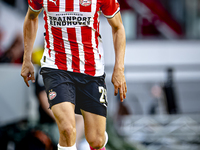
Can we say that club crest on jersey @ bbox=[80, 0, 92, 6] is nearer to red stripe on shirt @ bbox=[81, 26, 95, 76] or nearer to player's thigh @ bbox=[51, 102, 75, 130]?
red stripe on shirt @ bbox=[81, 26, 95, 76]

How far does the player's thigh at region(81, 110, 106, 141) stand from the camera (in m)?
3.66

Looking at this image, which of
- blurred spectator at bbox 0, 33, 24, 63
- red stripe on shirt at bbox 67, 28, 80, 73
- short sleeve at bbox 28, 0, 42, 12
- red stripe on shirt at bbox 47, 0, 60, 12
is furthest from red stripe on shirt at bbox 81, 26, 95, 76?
blurred spectator at bbox 0, 33, 24, 63

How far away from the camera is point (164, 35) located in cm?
1543

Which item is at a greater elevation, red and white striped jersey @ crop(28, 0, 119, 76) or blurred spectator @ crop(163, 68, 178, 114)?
red and white striped jersey @ crop(28, 0, 119, 76)

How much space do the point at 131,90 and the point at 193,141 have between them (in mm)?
5865

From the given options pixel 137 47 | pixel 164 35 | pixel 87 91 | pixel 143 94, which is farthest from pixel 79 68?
pixel 164 35

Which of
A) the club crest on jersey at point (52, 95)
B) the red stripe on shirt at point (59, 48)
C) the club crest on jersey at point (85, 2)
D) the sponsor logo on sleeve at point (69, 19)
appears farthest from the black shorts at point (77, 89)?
the club crest on jersey at point (85, 2)

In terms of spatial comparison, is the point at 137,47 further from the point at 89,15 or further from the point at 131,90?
the point at 89,15

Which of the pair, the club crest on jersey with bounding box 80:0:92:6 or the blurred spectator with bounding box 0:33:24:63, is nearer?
the club crest on jersey with bounding box 80:0:92:6

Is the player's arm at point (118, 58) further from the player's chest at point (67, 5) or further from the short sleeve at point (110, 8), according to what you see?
the player's chest at point (67, 5)

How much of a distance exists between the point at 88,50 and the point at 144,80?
9854mm

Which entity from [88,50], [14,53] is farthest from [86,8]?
[14,53]

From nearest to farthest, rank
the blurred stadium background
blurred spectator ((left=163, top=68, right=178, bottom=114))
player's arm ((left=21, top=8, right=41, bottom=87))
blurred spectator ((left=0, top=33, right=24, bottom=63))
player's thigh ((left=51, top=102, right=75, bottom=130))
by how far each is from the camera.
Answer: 1. player's thigh ((left=51, top=102, right=75, bottom=130))
2. player's arm ((left=21, top=8, right=41, bottom=87))
3. the blurred stadium background
4. blurred spectator ((left=0, top=33, right=24, bottom=63))
5. blurred spectator ((left=163, top=68, right=178, bottom=114))

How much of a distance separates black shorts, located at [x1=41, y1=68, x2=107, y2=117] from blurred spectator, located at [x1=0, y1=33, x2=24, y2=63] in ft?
15.8
